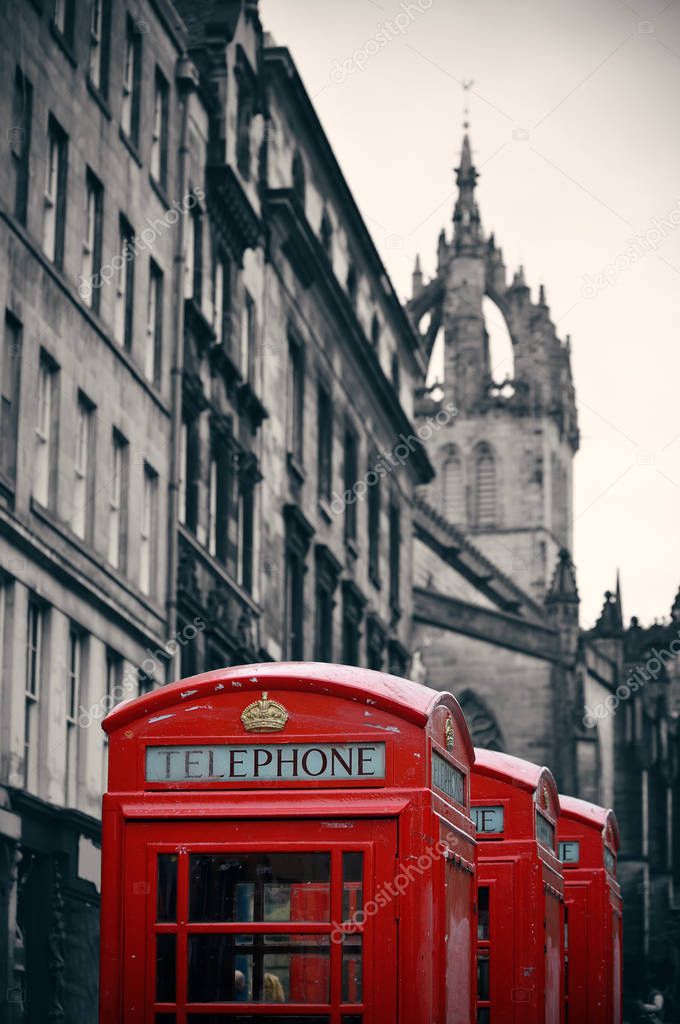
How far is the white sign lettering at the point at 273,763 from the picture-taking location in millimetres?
9398

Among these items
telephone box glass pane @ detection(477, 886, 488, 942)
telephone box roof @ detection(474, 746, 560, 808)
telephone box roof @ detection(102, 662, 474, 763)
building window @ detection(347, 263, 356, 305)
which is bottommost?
telephone box glass pane @ detection(477, 886, 488, 942)

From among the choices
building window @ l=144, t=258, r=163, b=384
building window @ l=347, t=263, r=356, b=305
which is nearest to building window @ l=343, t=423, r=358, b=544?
building window @ l=347, t=263, r=356, b=305

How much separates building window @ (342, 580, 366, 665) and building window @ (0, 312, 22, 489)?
2096 cm

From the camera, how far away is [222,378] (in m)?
34.8

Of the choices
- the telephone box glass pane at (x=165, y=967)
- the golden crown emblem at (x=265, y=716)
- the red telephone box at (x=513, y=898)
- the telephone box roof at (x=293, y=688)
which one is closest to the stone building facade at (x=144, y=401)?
the red telephone box at (x=513, y=898)

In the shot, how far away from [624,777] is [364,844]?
64.5 metres

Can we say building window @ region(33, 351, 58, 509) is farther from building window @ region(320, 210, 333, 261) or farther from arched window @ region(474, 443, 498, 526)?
arched window @ region(474, 443, 498, 526)

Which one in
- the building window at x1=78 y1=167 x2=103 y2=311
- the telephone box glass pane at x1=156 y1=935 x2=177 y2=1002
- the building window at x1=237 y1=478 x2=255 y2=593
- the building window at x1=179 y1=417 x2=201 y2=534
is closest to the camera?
the telephone box glass pane at x1=156 y1=935 x2=177 y2=1002

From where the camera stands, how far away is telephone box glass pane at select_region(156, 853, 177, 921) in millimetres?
9258

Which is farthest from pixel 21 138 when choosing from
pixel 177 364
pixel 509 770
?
pixel 509 770

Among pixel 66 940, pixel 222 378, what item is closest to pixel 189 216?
pixel 222 378

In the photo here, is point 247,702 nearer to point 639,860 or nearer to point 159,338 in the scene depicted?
point 159,338

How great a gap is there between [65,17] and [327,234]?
18.1 meters

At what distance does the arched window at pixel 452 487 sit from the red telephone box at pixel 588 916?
91154 millimetres
